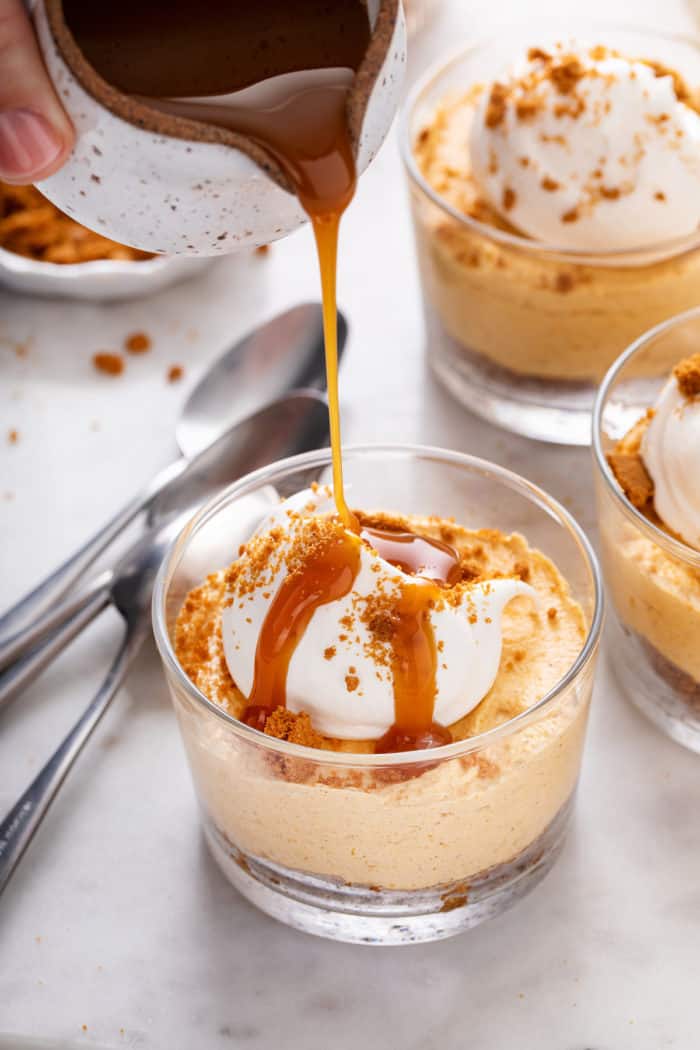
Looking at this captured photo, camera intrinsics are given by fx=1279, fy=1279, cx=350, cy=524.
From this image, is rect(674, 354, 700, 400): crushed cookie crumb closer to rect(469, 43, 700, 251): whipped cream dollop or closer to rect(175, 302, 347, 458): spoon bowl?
rect(469, 43, 700, 251): whipped cream dollop

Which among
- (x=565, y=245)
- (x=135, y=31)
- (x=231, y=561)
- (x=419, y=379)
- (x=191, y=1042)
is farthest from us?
(x=419, y=379)

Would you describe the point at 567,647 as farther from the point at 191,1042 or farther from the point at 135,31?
the point at 135,31

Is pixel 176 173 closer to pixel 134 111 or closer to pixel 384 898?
pixel 134 111

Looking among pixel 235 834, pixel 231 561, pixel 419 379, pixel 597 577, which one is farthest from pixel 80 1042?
pixel 419 379

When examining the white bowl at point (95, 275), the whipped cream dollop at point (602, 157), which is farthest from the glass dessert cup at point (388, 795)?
the white bowl at point (95, 275)

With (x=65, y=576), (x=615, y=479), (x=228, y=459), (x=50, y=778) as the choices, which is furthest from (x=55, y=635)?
(x=615, y=479)

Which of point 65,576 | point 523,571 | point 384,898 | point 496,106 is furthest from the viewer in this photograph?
point 496,106
